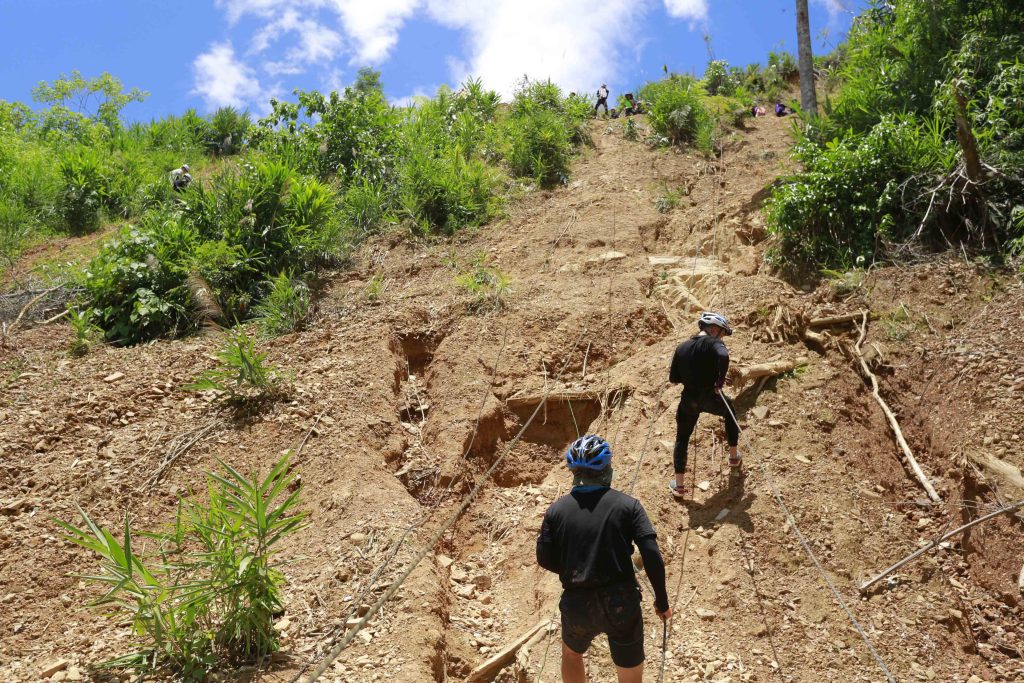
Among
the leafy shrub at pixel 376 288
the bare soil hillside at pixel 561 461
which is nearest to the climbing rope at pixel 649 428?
the bare soil hillside at pixel 561 461

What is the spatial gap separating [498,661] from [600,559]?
168 cm

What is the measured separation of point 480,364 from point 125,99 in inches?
494

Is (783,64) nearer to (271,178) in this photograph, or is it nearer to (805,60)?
(805,60)

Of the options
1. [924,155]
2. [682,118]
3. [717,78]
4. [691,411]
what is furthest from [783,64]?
[691,411]

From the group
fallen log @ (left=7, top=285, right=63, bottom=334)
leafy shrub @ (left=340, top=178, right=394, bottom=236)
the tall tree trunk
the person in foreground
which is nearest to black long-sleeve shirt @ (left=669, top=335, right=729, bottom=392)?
the person in foreground

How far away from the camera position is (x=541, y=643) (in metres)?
4.52

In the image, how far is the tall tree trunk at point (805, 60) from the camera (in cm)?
1020

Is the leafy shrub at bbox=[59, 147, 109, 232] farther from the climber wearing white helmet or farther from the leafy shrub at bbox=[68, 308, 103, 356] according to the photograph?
the climber wearing white helmet

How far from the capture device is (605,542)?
10.6ft

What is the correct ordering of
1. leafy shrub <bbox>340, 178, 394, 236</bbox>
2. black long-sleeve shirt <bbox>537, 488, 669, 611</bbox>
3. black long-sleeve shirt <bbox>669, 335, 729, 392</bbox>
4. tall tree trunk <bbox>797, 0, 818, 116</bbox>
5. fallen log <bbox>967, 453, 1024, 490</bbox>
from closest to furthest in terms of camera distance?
black long-sleeve shirt <bbox>537, 488, 669, 611</bbox> → fallen log <bbox>967, 453, 1024, 490</bbox> → black long-sleeve shirt <bbox>669, 335, 729, 392</bbox> → leafy shrub <bbox>340, 178, 394, 236</bbox> → tall tree trunk <bbox>797, 0, 818, 116</bbox>

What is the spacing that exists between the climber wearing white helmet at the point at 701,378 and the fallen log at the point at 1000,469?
157 centimetres

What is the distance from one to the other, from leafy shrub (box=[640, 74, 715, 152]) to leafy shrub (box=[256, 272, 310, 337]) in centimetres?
642

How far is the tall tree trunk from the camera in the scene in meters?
10.2

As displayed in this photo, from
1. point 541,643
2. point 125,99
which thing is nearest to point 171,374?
point 541,643
